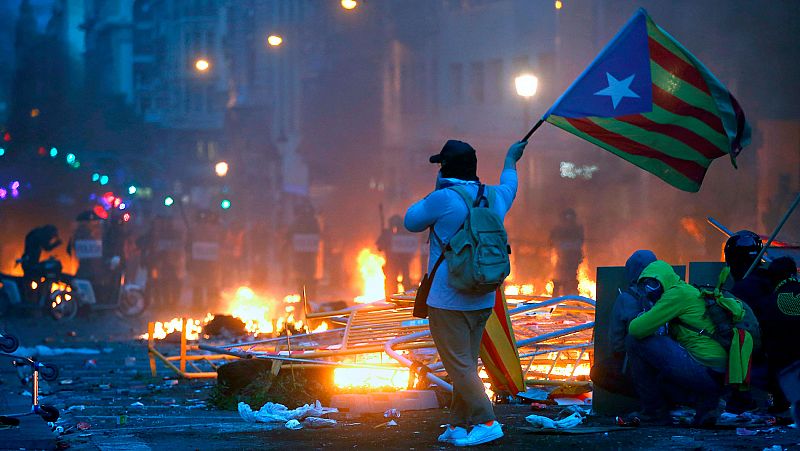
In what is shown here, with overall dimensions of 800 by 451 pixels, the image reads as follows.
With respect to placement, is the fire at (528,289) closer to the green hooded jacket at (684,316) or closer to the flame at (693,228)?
the flame at (693,228)

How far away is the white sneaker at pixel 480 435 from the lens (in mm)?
6438

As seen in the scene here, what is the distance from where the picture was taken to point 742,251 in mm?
7910

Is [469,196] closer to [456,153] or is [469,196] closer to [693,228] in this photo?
[456,153]

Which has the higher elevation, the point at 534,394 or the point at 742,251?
the point at 742,251

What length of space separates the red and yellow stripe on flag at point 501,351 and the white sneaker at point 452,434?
1.32 m

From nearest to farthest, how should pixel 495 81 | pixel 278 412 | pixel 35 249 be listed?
1. pixel 278 412
2. pixel 35 249
3. pixel 495 81

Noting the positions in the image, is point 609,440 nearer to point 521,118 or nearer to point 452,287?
point 452,287

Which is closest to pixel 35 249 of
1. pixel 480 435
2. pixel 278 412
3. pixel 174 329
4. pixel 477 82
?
pixel 174 329

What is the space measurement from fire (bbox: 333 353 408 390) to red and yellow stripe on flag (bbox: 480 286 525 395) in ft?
3.60

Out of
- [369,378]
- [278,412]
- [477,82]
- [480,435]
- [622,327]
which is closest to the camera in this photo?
[480,435]

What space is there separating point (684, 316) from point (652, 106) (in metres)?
1.76

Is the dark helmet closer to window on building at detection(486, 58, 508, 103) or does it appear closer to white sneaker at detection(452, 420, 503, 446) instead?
white sneaker at detection(452, 420, 503, 446)

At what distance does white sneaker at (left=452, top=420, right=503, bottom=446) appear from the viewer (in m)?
6.44

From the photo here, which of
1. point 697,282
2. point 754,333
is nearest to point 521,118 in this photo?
point 697,282
